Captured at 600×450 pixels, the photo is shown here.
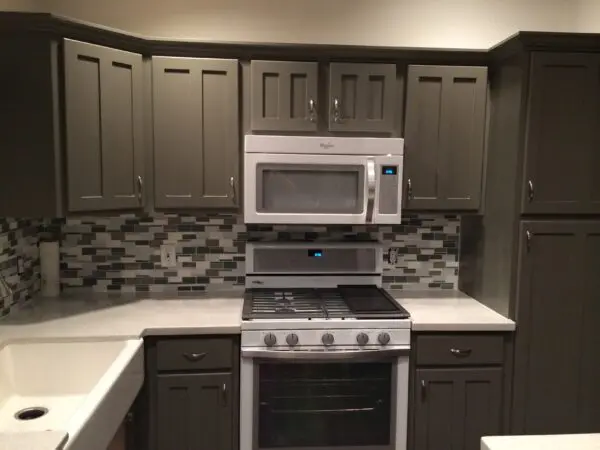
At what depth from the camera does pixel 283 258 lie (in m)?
2.80

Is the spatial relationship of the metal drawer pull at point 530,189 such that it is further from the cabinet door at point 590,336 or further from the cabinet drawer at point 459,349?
the cabinet drawer at point 459,349

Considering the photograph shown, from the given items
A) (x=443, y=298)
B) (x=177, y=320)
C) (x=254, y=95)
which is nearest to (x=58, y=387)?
(x=177, y=320)

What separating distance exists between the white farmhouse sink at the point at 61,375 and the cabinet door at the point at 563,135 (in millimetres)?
A: 1819

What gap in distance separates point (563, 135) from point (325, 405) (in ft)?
5.30

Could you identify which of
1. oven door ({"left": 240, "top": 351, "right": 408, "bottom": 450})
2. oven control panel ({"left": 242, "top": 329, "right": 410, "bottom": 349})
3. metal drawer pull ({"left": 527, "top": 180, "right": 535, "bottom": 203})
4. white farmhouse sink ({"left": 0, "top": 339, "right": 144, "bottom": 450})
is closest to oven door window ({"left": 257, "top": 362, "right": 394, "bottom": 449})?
oven door ({"left": 240, "top": 351, "right": 408, "bottom": 450})

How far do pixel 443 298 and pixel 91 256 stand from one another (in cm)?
188

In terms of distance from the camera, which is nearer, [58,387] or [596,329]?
[58,387]

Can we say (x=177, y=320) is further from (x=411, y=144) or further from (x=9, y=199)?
(x=411, y=144)

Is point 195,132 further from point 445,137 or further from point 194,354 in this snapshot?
point 445,137

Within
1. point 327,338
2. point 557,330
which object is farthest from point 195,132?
point 557,330

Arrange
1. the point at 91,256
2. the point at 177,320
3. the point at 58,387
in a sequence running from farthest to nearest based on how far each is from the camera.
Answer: the point at 91,256
the point at 177,320
the point at 58,387

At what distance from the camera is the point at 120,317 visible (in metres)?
2.38

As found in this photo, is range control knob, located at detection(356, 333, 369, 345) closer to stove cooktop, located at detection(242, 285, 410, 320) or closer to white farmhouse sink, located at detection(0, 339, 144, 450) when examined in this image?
stove cooktop, located at detection(242, 285, 410, 320)

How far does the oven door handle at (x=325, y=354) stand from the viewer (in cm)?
229
